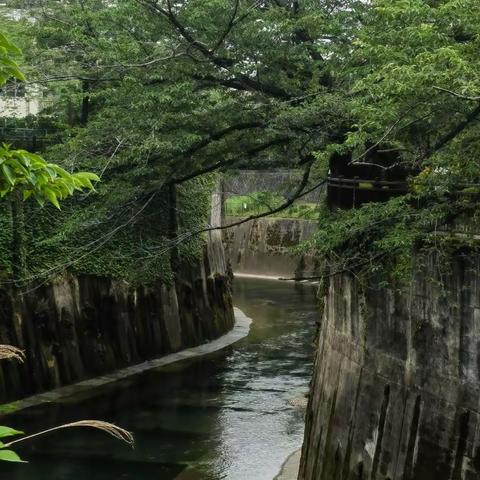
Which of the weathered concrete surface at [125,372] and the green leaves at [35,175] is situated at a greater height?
the green leaves at [35,175]

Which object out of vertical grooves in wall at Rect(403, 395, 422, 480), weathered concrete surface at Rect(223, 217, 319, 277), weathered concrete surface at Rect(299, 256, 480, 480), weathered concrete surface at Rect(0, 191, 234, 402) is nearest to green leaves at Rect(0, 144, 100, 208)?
weathered concrete surface at Rect(299, 256, 480, 480)

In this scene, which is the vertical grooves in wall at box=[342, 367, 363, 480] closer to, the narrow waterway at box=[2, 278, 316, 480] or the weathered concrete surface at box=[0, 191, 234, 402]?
the narrow waterway at box=[2, 278, 316, 480]

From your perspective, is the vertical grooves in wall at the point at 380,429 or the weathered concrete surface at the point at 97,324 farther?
the weathered concrete surface at the point at 97,324

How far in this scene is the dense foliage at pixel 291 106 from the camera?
39.7 feet

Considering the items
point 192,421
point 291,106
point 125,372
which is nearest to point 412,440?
point 291,106

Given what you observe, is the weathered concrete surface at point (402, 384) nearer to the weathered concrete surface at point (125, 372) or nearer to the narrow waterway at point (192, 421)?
the narrow waterway at point (192, 421)

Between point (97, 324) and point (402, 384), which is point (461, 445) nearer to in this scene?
point (402, 384)

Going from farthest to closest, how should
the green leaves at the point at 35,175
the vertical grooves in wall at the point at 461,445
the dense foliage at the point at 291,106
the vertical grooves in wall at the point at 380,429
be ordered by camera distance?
the vertical grooves in wall at the point at 380,429
the dense foliage at the point at 291,106
the vertical grooves in wall at the point at 461,445
the green leaves at the point at 35,175

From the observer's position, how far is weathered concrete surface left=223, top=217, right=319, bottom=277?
52062 millimetres

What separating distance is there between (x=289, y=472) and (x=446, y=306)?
687 cm

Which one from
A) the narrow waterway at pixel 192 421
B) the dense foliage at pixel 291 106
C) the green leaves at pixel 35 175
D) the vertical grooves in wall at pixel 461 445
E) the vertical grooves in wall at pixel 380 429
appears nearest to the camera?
the green leaves at pixel 35 175

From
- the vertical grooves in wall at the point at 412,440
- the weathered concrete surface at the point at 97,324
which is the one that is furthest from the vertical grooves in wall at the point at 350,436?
the weathered concrete surface at the point at 97,324

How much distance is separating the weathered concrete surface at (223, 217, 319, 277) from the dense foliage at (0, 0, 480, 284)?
30.0m

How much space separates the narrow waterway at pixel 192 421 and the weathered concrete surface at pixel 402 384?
3.54m
